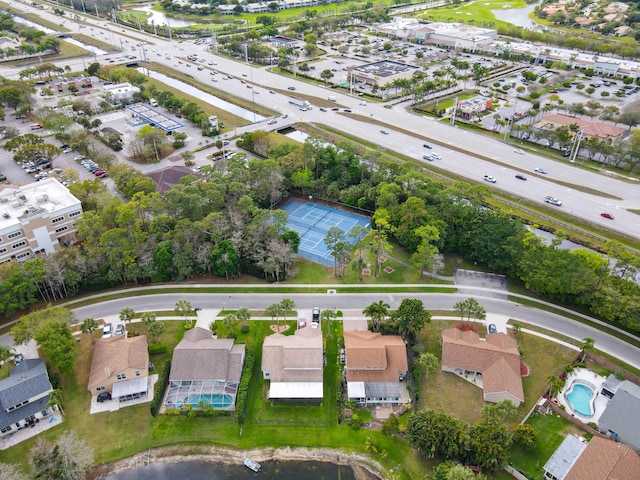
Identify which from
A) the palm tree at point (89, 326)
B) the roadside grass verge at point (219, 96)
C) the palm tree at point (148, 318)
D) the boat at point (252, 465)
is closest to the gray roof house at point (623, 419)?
the boat at point (252, 465)

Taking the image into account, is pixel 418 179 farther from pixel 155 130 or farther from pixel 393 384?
pixel 155 130

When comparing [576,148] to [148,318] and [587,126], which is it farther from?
[148,318]

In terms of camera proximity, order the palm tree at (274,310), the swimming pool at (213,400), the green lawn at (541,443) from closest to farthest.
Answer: the green lawn at (541,443) → the swimming pool at (213,400) → the palm tree at (274,310)

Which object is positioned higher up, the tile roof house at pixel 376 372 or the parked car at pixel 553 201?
the parked car at pixel 553 201

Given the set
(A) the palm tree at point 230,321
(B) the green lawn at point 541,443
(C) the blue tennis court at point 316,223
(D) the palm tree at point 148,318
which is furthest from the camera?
(C) the blue tennis court at point 316,223

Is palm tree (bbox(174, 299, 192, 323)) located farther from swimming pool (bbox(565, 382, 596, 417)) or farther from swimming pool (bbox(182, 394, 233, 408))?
swimming pool (bbox(565, 382, 596, 417))

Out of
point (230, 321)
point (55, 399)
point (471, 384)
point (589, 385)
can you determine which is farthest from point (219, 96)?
point (589, 385)

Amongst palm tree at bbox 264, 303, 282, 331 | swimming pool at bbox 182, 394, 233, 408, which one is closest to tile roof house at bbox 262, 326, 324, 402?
palm tree at bbox 264, 303, 282, 331

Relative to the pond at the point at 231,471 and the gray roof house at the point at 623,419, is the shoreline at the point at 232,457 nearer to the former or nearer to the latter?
the pond at the point at 231,471
